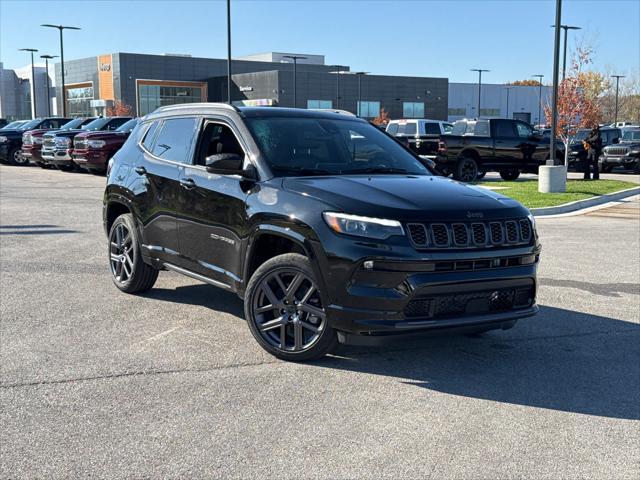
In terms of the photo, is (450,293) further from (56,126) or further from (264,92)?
(264,92)

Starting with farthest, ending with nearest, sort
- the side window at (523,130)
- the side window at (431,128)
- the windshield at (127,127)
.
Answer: the side window at (431,128), the windshield at (127,127), the side window at (523,130)

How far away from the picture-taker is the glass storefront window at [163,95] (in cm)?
9025

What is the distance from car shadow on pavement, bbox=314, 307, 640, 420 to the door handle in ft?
6.09

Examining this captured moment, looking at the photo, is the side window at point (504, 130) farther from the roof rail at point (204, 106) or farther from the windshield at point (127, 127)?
the roof rail at point (204, 106)

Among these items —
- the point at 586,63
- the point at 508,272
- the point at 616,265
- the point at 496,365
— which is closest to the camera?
the point at 508,272

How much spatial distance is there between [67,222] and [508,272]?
9.99 meters

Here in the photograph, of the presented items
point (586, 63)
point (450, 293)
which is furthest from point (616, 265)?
point (586, 63)

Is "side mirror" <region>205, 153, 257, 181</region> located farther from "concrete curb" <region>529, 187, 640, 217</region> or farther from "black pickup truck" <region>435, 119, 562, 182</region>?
"black pickup truck" <region>435, 119, 562, 182</region>

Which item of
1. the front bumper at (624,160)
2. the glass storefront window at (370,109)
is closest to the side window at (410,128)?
the front bumper at (624,160)

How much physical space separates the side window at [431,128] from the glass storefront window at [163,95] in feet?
209


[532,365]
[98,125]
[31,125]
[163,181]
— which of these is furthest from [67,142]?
[532,365]

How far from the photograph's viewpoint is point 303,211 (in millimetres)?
5184

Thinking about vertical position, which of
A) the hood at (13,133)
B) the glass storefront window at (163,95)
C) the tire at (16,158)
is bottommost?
the tire at (16,158)

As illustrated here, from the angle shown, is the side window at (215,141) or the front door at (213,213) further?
the side window at (215,141)
